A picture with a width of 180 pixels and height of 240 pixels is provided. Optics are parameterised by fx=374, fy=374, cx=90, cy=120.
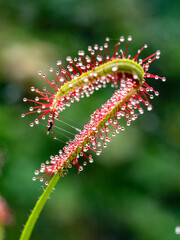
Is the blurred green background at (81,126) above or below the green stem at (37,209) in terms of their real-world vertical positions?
above

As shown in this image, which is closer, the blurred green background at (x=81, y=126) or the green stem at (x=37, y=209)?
the green stem at (x=37, y=209)

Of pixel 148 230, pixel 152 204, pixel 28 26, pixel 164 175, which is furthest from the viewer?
pixel 28 26

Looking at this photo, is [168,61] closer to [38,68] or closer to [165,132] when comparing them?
[165,132]

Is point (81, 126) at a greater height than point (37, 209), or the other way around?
point (81, 126)

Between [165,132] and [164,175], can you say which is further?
[165,132]

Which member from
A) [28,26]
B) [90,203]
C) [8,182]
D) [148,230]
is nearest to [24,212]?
[8,182]

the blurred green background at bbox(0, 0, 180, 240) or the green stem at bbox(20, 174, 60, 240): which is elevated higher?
the blurred green background at bbox(0, 0, 180, 240)

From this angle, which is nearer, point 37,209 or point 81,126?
point 37,209

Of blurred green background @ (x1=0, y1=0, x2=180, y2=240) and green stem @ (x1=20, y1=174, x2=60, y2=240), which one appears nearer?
green stem @ (x1=20, y1=174, x2=60, y2=240)
